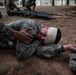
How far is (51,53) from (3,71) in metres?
0.72

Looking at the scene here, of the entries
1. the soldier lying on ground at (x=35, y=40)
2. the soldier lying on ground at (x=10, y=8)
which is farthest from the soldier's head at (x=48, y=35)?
the soldier lying on ground at (x=10, y=8)

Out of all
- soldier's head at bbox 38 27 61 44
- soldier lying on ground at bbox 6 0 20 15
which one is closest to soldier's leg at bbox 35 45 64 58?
soldier's head at bbox 38 27 61 44

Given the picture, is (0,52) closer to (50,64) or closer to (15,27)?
(15,27)

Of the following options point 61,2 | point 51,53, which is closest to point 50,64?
point 51,53

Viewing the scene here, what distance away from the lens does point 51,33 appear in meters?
3.07

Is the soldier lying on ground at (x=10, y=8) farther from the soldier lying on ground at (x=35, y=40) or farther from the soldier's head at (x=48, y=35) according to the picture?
the soldier's head at (x=48, y=35)

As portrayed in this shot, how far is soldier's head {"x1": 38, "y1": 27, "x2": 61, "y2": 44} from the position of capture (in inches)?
121

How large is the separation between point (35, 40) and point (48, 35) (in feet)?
0.77

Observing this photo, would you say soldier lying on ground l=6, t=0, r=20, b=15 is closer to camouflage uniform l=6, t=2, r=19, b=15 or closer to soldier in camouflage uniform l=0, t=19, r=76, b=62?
camouflage uniform l=6, t=2, r=19, b=15

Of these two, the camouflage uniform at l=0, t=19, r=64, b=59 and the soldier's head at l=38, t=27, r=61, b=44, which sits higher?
the soldier's head at l=38, t=27, r=61, b=44

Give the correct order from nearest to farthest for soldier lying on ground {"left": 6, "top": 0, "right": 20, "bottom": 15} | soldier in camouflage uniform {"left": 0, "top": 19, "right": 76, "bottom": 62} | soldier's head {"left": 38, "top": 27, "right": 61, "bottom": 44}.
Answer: soldier in camouflage uniform {"left": 0, "top": 19, "right": 76, "bottom": 62} < soldier's head {"left": 38, "top": 27, "right": 61, "bottom": 44} < soldier lying on ground {"left": 6, "top": 0, "right": 20, "bottom": 15}

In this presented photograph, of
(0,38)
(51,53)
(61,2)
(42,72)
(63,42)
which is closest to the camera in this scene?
(42,72)

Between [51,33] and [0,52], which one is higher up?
[51,33]

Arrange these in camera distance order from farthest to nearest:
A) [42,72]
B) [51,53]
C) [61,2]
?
[61,2]
[51,53]
[42,72]
